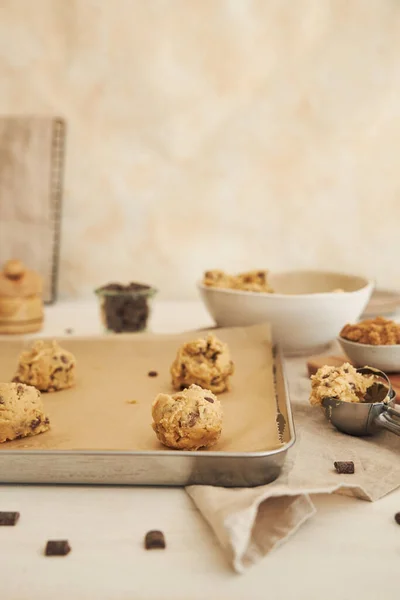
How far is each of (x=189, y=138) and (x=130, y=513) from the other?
160 centimetres

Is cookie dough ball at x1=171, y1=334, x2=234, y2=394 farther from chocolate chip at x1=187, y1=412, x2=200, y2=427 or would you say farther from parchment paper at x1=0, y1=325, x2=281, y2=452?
chocolate chip at x1=187, y1=412, x2=200, y2=427

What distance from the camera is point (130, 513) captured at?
0.77 m

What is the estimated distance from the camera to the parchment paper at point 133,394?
937 mm

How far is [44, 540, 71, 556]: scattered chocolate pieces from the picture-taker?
679mm

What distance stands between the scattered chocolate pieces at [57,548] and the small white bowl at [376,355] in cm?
71

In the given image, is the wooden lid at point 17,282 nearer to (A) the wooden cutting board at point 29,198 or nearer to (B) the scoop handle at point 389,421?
(A) the wooden cutting board at point 29,198

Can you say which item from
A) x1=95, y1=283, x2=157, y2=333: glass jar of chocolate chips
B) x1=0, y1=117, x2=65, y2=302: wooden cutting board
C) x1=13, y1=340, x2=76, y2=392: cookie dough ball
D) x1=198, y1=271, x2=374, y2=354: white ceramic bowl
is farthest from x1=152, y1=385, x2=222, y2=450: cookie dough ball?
x1=0, y1=117, x2=65, y2=302: wooden cutting board

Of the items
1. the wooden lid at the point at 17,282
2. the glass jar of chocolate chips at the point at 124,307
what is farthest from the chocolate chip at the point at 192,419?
the wooden lid at the point at 17,282

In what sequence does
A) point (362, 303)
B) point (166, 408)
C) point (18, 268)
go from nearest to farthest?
point (166, 408) → point (362, 303) → point (18, 268)

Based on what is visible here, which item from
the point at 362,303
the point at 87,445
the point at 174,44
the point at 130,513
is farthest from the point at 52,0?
the point at 130,513

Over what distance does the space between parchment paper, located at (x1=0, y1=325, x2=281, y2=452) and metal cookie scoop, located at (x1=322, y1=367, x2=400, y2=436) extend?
3.8 inches

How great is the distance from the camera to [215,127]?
84.1 inches

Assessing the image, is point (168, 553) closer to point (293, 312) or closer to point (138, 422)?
point (138, 422)

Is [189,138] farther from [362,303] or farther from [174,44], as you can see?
[362,303]
